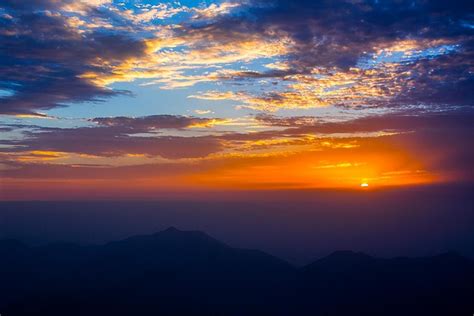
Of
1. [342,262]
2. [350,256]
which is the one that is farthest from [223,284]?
[350,256]

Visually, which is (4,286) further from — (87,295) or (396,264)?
(396,264)

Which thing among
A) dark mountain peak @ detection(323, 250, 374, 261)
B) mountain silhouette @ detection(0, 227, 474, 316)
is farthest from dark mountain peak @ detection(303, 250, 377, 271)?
mountain silhouette @ detection(0, 227, 474, 316)

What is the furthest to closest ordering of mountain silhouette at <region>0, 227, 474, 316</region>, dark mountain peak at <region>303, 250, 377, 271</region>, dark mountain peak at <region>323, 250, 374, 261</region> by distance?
1. dark mountain peak at <region>323, 250, 374, 261</region>
2. dark mountain peak at <region>303, 250, 377, 271</region>
3. mountain silhouette at <region>0, 227, 474, 316</region>

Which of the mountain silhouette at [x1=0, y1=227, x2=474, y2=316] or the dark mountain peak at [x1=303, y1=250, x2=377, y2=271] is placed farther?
the dark mountain peak at [x1=303, y1=250, x2=377, y2=271]

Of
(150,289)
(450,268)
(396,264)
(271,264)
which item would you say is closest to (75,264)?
(150,289)

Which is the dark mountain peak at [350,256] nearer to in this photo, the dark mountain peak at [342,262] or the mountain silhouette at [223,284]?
the dark mountain peak at [342,262]

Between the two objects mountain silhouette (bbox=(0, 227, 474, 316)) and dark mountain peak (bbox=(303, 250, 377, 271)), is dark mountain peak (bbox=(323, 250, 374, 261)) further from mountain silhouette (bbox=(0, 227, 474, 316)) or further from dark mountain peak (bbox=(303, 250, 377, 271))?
mountain silhouette (bbox=(0, 227, 474, 316))

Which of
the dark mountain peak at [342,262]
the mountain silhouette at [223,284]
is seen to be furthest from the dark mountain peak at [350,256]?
the mountain silhouette at [223,284]

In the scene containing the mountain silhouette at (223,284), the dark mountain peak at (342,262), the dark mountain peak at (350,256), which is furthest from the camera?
the dark mountain peak at (350,256)
